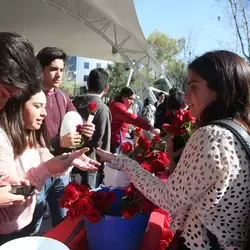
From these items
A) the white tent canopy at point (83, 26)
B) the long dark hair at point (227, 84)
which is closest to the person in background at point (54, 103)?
the long dark hair at point (227, 84)

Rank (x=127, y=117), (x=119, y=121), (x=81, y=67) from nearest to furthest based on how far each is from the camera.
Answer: (x=127, y=117) < (x=119, y=121) < (x=81, y=67)

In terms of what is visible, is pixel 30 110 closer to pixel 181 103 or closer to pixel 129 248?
pixel 129 248

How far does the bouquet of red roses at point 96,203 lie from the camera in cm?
87

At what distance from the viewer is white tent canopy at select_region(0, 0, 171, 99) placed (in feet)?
22.2

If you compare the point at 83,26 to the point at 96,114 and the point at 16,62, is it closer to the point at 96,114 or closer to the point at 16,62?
the point at 96,114

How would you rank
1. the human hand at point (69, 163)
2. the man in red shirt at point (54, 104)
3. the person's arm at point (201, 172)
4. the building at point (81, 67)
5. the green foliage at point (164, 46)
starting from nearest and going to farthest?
1. the person's arm at point (201, 172)
2. the human hand at point (69, 163)
3. the man in red shirt at point (54, 104)
4. the green foliage at point (164, 46)
5. the building at point (81, 67)

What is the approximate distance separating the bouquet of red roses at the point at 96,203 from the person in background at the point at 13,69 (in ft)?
0.61

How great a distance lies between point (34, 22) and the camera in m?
7.55

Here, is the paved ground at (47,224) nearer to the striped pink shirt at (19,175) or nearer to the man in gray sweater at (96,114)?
the man in gray sweater at (96,114)

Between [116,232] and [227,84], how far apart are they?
578mm

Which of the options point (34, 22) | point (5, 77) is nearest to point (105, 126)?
point (5, 77)

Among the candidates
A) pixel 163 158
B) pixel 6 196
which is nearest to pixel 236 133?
pixel 163 158

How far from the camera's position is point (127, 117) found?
3.21 metres

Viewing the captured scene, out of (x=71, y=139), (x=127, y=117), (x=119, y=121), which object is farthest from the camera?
(x=119, y=121)
